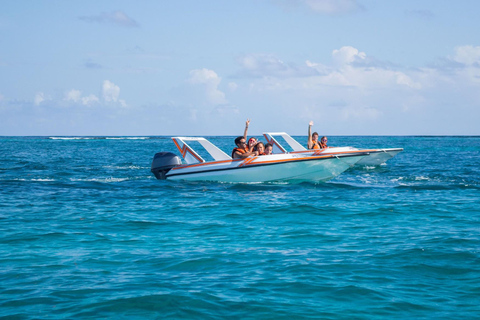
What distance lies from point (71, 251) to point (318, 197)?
8.88 m

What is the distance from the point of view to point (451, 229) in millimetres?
10711

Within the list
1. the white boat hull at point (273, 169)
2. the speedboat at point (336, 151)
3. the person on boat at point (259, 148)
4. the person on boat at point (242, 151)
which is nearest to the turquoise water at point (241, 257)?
the white boat hull at point (273, 169)

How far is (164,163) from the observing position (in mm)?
20781

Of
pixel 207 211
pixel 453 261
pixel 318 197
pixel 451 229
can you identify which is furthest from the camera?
pixel 318 197

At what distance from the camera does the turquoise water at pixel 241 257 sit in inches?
247

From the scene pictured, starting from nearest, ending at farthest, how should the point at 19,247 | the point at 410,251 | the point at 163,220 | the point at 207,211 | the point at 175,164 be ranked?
the point at 410,251, the point at 19,247, the point at 163,220, the point at 207,211, the point at 175,164

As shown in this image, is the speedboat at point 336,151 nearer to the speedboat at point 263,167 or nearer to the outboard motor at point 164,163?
the speedboat at point 263,167

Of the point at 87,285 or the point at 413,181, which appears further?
the point at 413,181

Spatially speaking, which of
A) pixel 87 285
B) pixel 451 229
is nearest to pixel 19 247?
pixel 87 285

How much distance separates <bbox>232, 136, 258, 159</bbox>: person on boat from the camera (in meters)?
19.0

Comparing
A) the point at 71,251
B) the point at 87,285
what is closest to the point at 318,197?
the point at 71,251

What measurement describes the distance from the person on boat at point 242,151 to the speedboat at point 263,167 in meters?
0.19

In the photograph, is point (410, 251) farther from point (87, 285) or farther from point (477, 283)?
point (87, 285)

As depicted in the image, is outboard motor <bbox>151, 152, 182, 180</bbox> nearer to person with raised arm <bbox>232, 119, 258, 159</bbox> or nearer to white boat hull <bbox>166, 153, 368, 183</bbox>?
white boat hull <bbox>166, 153, 368, 183</bbox>
